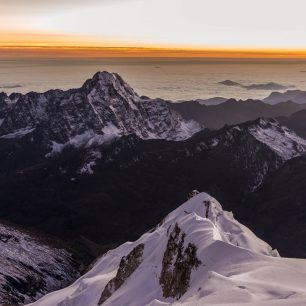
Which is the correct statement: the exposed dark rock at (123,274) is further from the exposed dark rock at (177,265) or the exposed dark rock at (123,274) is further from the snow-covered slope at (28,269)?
the snow-covered slope at (28,269)

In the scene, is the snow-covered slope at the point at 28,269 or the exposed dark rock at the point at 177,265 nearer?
the exposed dark rock at the point at 177,265

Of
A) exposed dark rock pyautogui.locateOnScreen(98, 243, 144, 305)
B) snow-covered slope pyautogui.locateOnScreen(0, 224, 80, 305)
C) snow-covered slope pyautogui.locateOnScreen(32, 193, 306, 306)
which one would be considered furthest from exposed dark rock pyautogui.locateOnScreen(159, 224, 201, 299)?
snow-covered slope pyautogui.locateOnScreen(0, 224, 80, 305)

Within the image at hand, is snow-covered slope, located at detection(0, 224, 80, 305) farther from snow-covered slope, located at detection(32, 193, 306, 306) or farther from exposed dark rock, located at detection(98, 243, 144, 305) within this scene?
exposed dark rock, located at detection(98, 243, 144, 305)

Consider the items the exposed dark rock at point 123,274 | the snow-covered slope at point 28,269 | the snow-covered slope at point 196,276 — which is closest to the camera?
the snow-covered slope at point 196,276

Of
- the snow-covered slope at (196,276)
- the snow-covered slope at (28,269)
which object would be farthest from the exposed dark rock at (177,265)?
the snow-covered slope at (28,269)

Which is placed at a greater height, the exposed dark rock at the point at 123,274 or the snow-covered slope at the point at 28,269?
the exposed dark rock at the point at 123,274

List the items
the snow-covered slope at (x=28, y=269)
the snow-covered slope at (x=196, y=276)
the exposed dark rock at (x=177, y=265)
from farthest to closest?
the snow-covered slope at (x=28, y=269)
the exposed dark rock at (x=177, y=265)
the snow-covered slope at (x=196, y=276)

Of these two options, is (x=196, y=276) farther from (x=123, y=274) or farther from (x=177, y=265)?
(x=123, y=274)
